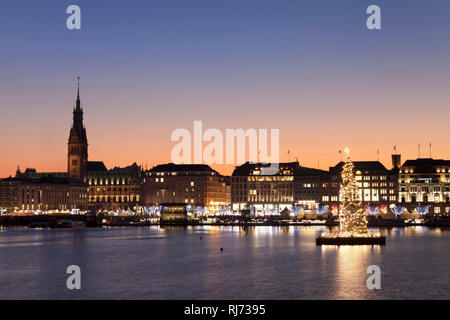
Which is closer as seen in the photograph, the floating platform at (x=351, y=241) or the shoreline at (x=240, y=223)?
the floating platform at (x=351, y=241)

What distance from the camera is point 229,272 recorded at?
6119 centimetres

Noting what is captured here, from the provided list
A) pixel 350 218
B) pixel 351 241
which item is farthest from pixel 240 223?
pixel 350 218

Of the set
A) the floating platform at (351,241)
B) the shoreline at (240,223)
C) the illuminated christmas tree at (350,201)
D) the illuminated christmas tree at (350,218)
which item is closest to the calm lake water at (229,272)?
the floating platform at (351,241)

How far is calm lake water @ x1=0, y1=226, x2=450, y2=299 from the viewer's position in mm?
48156

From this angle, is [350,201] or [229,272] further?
[350,201]

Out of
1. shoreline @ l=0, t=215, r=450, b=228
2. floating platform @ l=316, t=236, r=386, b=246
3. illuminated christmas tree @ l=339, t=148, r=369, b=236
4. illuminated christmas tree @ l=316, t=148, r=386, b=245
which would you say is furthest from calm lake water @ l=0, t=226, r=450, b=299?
shoreline @ l=0, t=215, r=450, b=228

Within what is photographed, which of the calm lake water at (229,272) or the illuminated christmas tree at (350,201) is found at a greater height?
the illuminated christmas tree at (350,201)

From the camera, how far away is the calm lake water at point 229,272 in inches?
1896

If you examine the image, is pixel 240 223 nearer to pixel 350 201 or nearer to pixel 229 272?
pixel 350 201

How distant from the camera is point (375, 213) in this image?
18488 cm

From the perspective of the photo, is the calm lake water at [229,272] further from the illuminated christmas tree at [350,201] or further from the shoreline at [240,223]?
the shoreline at [240,223]
